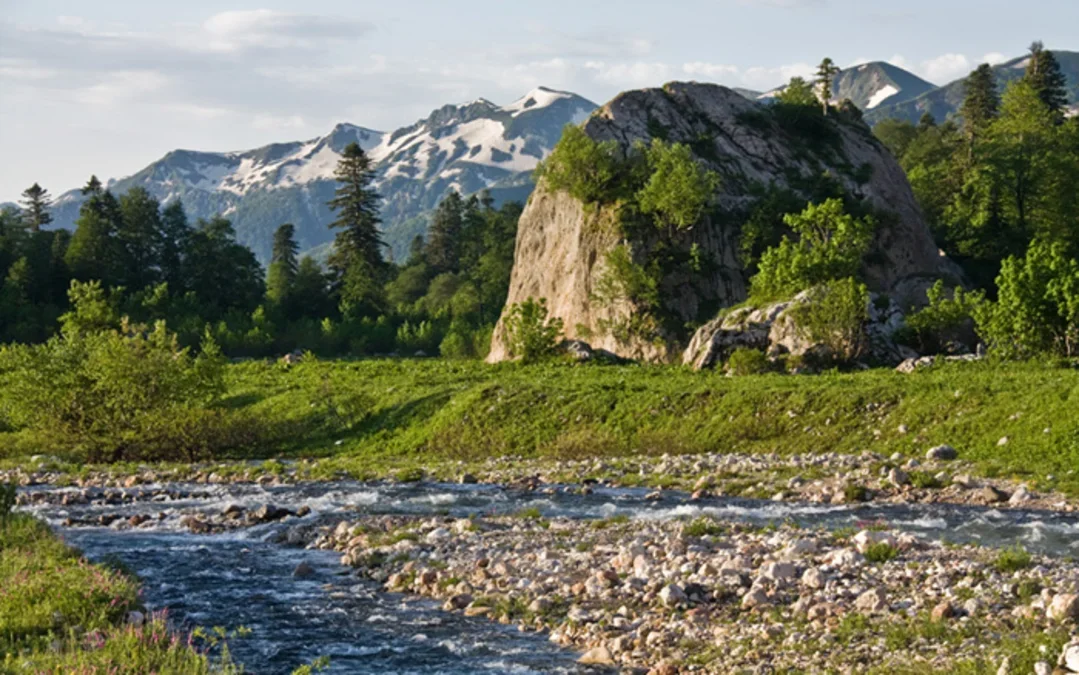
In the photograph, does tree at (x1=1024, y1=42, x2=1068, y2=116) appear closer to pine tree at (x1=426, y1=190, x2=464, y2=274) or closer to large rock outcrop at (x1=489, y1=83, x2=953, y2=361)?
large rock outcrop at (x1=489, y1=83, x2=953, y2=361)

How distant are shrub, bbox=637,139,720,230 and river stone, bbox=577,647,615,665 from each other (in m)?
52.2

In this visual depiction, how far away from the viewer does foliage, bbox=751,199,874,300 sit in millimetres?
55688

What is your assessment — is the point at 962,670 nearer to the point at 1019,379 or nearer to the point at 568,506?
the point at 568,506

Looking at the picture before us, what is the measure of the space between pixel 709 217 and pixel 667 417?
96.5ft

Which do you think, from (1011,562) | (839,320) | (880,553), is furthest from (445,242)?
(1011,562)

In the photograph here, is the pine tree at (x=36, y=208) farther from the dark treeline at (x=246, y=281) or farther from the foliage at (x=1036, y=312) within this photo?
the foliage at (x=1036, y=312)

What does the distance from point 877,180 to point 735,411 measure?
43.0 m

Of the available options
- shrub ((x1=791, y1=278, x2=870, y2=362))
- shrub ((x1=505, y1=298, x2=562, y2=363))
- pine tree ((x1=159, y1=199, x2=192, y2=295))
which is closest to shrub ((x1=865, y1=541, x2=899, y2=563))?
shrub ((x1=791, y1=278, x2=870, y2=362))

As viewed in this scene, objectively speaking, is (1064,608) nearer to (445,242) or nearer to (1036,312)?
(1036,312)

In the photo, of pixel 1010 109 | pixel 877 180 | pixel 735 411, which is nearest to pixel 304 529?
pixel 735 411

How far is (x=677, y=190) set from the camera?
65312 mm

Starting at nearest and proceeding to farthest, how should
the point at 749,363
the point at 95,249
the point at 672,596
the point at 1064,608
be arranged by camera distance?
the point at 1064,608 → the point at 672,596 → the point at 749,363 → the point at 95,249

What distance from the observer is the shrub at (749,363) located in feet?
168

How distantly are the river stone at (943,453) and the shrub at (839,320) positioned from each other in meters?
19.2
